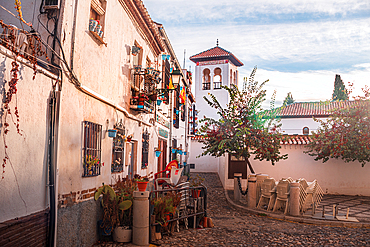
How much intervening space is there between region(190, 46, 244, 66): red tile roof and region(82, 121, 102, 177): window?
86.0ft

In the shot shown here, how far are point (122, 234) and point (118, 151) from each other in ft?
6.95

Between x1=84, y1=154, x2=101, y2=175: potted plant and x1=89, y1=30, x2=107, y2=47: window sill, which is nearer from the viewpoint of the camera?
x1=84, y1=154, x2=101, y2=175: potted plant

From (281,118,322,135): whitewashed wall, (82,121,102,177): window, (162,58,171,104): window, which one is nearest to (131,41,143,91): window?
(82,121,102,177): window

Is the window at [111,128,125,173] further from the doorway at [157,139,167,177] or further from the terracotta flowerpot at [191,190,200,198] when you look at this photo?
the doorway at [157,139,167,177]

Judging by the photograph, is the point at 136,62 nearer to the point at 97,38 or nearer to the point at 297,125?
the point at 97,38

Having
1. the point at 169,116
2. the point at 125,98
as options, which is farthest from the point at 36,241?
the point at 169,116

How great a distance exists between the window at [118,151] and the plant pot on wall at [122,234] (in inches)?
60.1

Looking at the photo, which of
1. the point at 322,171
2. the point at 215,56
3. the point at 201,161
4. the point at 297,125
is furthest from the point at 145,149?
the point at 297,125

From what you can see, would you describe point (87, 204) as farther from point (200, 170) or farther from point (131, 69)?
point (200, 170)

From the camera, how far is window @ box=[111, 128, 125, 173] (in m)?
7.44

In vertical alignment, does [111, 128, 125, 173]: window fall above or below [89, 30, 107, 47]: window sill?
below

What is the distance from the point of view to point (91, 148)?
6168 mm

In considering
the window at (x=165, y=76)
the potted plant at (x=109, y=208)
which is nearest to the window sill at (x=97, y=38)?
the potted plant at (x=109, y=208)

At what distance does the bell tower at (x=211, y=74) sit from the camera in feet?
104
